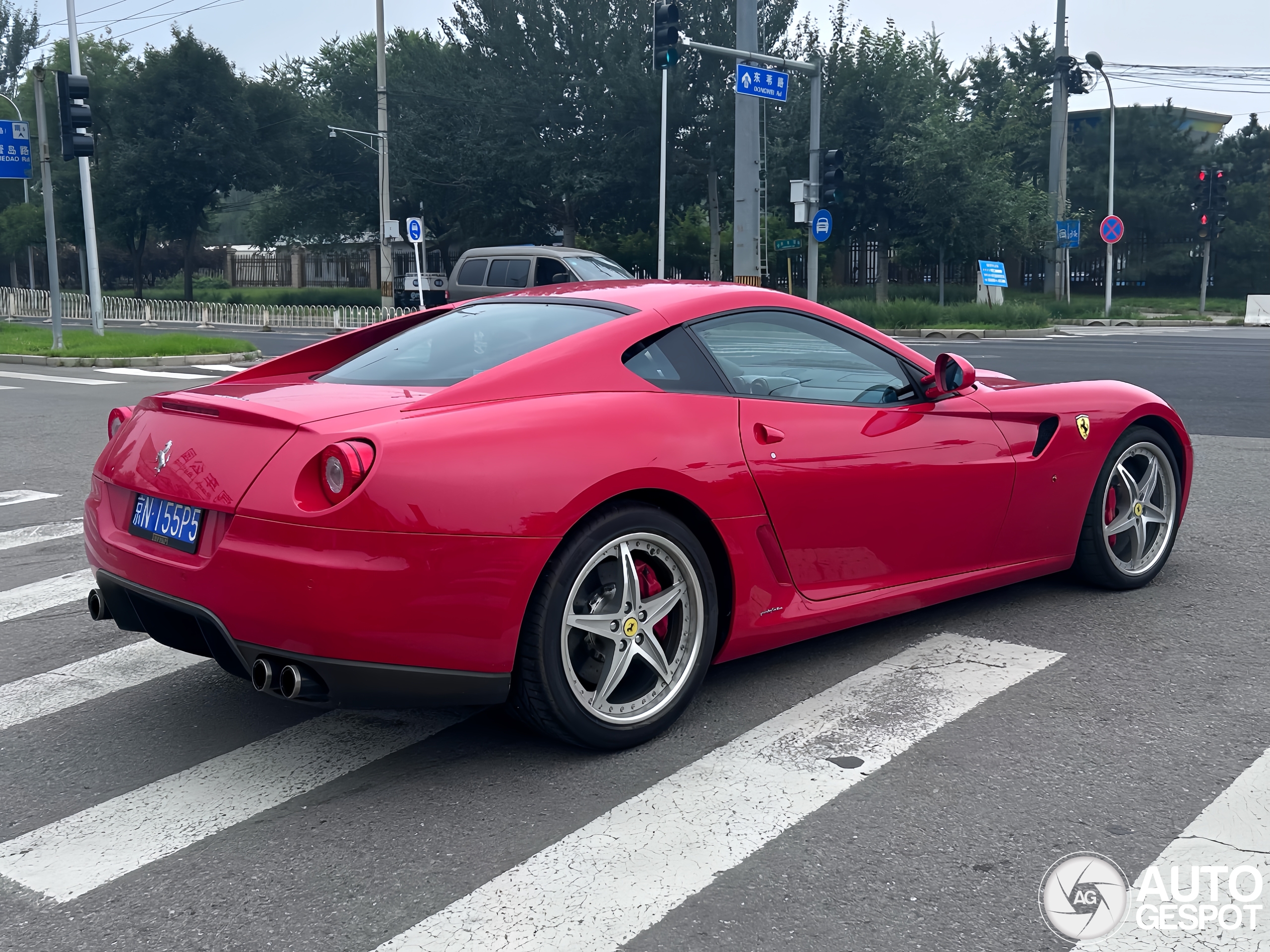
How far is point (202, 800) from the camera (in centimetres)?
330

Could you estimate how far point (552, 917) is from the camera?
2.66 m

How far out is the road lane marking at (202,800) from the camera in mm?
2930

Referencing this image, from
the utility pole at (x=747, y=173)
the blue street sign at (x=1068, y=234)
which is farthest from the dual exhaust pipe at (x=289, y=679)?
the blue street sign at (x=1068, y=234)

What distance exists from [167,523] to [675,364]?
5.13 feet

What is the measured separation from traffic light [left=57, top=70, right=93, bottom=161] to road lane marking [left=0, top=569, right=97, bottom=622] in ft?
53.9

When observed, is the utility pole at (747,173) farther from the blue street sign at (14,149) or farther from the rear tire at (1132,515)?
the rear tire at (1132,515)

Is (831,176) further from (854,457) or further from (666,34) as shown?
(854,457)

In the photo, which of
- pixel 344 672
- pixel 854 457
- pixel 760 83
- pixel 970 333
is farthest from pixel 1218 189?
pixel 344 672

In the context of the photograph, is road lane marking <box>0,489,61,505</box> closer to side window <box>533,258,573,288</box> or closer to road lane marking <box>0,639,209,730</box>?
road lane marking <box>0,639,209,730</box>

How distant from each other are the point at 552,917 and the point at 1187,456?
13.2ft

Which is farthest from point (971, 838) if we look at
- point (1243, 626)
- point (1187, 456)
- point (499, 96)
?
point (499, 96)

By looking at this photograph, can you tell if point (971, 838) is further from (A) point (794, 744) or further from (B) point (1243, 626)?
(B) point (1243, 626)

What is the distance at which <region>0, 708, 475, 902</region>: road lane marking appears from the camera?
2.93 meters

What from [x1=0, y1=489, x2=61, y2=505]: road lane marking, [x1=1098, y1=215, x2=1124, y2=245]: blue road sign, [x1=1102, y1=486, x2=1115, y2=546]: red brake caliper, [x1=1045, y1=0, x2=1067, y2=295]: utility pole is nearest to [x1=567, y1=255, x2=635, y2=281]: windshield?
[x1=0, y1=489, x2=61, y2=505]: road lane marking
